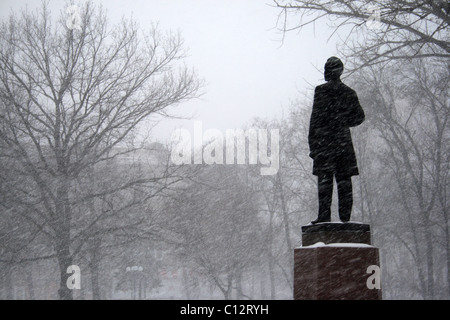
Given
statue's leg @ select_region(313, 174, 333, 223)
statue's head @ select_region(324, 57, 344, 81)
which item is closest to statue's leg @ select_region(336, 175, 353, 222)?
statue's leg @ select_region(313, 174, 333, 223)

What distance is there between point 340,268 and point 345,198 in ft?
3.20

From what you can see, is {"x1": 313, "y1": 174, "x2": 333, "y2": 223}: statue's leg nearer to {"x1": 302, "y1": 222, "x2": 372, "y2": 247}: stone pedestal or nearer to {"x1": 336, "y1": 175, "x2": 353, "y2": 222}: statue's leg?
{"x1": 336, "y1": 175, "x2": 353, "y2": 222}: statue's leg

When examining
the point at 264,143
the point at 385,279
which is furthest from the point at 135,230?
the point at 385,279

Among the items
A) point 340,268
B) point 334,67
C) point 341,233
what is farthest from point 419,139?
point 340,268

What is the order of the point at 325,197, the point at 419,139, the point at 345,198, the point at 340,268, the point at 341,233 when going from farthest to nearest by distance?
the point at 419,139 → the point at 325,197 → the point at 345,198 → the point at 341,233 → the point at 340,268

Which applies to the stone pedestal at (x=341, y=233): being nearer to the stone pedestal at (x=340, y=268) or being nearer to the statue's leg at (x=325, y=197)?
the stone pedestal at (x=340, y=268)

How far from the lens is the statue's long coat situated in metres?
5.31

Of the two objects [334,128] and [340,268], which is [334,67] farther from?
[340,268]

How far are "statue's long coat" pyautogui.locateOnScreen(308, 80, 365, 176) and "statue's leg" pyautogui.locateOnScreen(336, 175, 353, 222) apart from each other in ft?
0.31

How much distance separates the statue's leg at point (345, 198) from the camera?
204 inches

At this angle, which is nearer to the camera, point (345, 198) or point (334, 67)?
point (345, 198)

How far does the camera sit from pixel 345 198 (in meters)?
5.23
